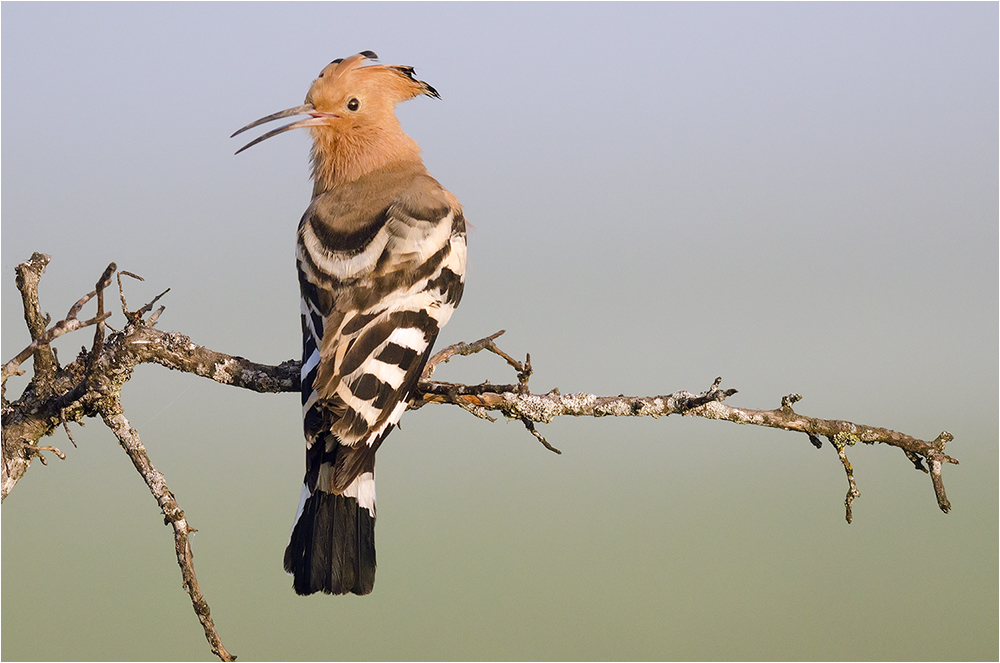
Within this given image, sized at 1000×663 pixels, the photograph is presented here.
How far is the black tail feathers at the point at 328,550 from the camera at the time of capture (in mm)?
1790

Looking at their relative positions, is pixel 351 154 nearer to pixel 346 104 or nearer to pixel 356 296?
pixel 346 104

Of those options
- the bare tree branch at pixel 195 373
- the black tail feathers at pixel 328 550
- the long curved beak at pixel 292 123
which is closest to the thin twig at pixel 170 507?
the bare tree branch at pixel 195 373

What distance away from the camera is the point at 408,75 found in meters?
2.48

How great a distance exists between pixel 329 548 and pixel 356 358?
0.38 m

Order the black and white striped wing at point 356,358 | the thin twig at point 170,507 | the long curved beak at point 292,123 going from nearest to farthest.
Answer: the thin twig at point 170,507
the black and white striped wing at point 356,358
the long curved beak at point 292,123

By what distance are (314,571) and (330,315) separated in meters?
0.51

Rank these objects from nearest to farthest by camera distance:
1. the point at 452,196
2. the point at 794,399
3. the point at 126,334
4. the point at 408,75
A: the point at 794,399, the point at 126,334, the point at 452,196, the point at 408,75

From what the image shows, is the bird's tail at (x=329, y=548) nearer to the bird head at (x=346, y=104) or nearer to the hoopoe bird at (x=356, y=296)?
the hoopoe bird at (x=356, y=296)

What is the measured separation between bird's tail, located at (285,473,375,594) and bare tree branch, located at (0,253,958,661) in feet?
0.72

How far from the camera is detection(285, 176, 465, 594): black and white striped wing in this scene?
5.66 feet

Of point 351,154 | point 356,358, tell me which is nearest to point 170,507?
point 356,358

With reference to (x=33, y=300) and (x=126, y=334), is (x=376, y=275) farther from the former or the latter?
(x=33, y=300)

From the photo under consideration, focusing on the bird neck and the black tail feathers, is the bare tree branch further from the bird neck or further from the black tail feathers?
the bird neck

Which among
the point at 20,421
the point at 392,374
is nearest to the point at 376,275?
the point at 392,374
